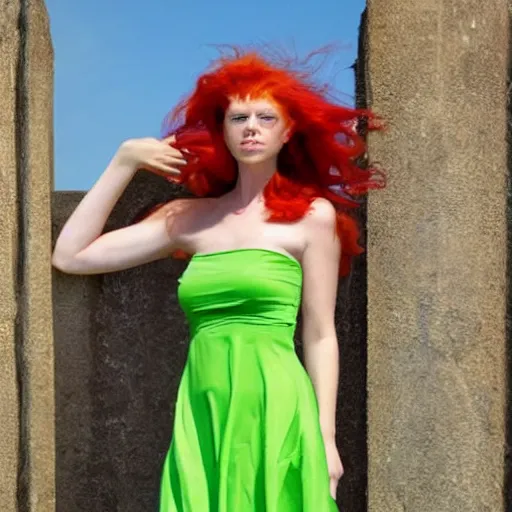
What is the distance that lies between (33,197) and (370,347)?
3.25ft

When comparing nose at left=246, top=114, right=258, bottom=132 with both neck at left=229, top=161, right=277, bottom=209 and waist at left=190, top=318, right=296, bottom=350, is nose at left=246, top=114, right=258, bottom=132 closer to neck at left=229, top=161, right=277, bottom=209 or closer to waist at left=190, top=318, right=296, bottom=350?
neck at left=229, top=161, right=277, bottom=209

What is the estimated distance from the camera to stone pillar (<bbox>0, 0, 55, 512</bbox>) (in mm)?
3279

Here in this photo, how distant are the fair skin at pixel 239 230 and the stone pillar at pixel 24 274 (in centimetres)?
10

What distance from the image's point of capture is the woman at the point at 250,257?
298 cm

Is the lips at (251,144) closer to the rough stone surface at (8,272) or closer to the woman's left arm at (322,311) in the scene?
the woman's left arm at (322,311)

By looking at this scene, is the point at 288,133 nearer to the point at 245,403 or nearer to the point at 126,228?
the point at 126,228

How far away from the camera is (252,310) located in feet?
9.99

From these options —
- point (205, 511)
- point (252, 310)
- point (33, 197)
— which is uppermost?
point (33, 197)

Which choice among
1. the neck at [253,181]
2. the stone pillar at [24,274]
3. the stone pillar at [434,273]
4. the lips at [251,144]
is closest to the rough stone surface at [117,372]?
the stone pillar at [24,274]

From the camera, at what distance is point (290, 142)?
322 centimetres

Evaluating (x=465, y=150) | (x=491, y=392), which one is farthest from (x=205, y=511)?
(x=465, y=150)

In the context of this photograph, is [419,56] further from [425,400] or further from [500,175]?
[425,400]

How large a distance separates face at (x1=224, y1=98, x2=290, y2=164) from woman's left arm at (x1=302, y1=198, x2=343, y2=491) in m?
0.20

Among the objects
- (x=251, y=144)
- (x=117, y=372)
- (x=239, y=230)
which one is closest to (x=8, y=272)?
(x=117, y=372)
